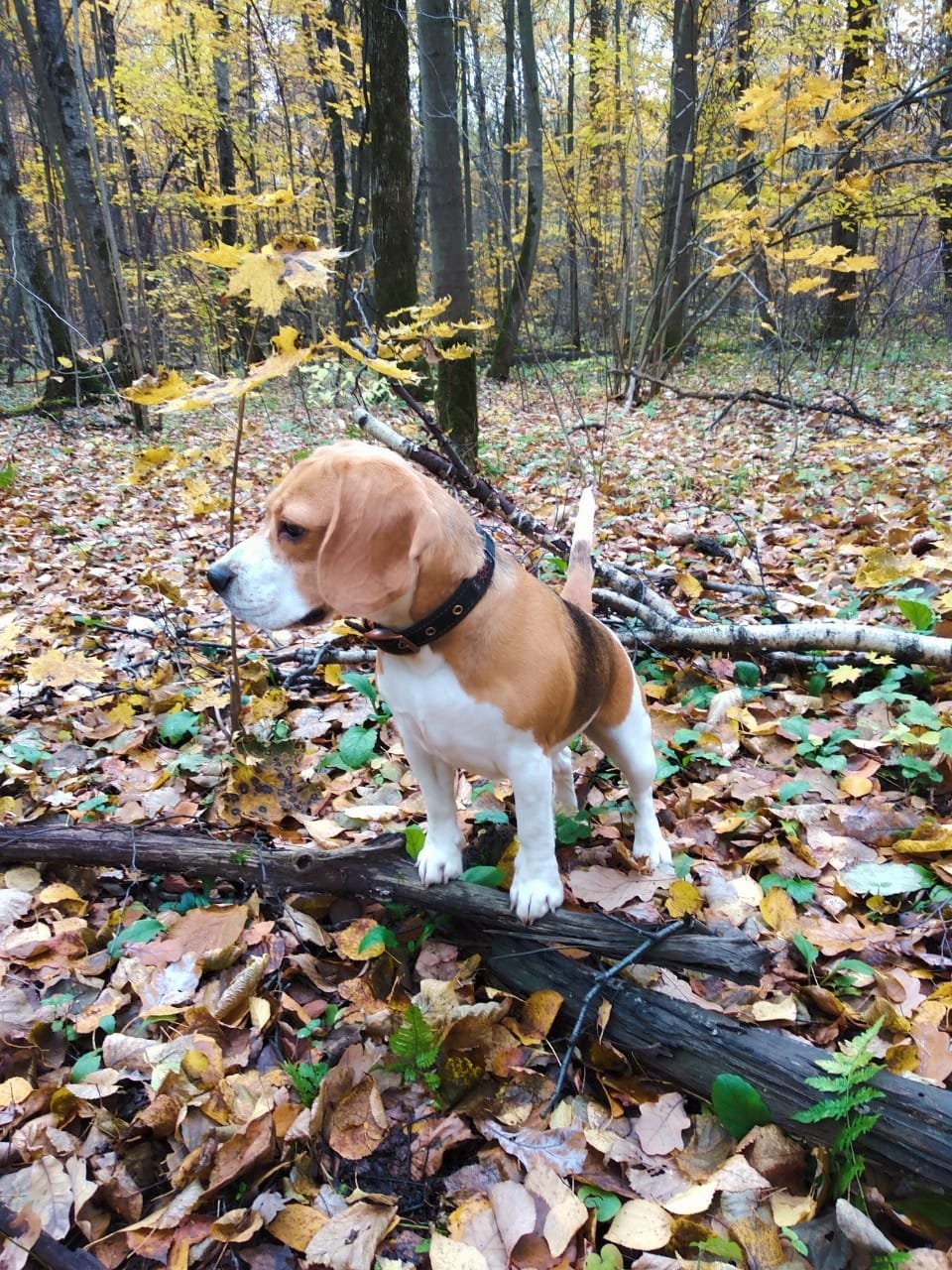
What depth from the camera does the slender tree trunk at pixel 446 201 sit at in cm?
823

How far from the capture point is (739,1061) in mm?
1863

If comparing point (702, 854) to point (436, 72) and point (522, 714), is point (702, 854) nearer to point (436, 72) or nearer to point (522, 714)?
point (522, 714)

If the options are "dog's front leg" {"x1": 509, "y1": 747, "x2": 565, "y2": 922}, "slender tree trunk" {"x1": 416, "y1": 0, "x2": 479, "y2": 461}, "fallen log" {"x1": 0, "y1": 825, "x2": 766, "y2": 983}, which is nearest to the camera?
"fallen log" {"x1": 0, "y1": 825, "x2": 766, "y2": 983}

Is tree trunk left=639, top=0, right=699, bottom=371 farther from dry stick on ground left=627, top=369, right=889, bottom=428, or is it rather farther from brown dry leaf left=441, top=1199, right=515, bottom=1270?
brown dry leaf left=441, top=1199, right=515, bottom=1270

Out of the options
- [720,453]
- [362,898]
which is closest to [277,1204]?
[362,898]

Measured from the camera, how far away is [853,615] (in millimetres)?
4188

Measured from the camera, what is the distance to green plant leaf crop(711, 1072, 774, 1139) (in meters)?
1.81

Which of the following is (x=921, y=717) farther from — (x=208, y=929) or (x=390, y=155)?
(x=390, y=155)

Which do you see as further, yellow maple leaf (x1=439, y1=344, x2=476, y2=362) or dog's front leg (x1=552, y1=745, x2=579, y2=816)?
yellow maple leaf (x1=439, y1=344, x2=476, y2=362)

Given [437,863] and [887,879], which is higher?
[437,863]

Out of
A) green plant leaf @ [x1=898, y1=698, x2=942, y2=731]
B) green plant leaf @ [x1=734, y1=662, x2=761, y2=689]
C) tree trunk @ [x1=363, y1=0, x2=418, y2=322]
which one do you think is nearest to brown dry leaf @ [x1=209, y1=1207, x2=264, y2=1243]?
green plant leaf @ [x1=898, y1=698, x2=942, y2=731]

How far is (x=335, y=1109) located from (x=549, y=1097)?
0.57 meters

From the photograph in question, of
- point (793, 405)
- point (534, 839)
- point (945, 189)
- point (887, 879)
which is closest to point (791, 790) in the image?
point (887, 879)

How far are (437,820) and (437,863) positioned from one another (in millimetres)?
154
